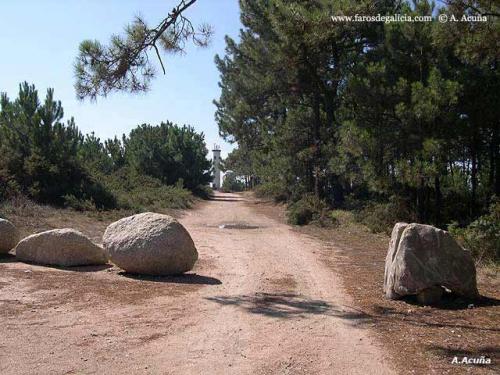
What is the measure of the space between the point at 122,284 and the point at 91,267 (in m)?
1.69

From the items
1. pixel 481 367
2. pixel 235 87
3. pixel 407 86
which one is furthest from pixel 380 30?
pixel 481 367

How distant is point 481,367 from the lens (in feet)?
15.2

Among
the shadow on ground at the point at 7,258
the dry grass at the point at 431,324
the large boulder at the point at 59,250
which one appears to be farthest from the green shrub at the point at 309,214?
the shadow on ground at the point at 7,258

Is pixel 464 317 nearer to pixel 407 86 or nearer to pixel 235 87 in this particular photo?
pixel 407 86

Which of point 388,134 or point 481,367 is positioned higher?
point 388,134

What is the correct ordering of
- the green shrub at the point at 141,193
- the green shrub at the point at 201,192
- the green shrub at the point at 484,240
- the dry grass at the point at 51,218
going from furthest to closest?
the green shrub at the point at 201,192 < the green shrub at the point at 141,193 < the dry grass at the point at 51,218 < the green shrub at the point at 484,240

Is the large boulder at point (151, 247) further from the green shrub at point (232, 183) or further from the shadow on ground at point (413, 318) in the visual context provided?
the green shrub at point (232, 183)

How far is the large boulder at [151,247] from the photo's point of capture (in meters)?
8.66

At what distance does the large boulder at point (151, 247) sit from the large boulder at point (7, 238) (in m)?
2.28

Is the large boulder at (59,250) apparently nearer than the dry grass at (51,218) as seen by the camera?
Yes

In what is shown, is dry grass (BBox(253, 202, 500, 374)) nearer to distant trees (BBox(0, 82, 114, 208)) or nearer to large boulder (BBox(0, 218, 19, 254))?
large boulder (BBox(0, 218, 19, 254))

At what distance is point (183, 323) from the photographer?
19.6ft

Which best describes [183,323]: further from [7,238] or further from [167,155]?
[167,155]

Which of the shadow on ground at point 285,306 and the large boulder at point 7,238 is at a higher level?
the large boulder at point 7,238
